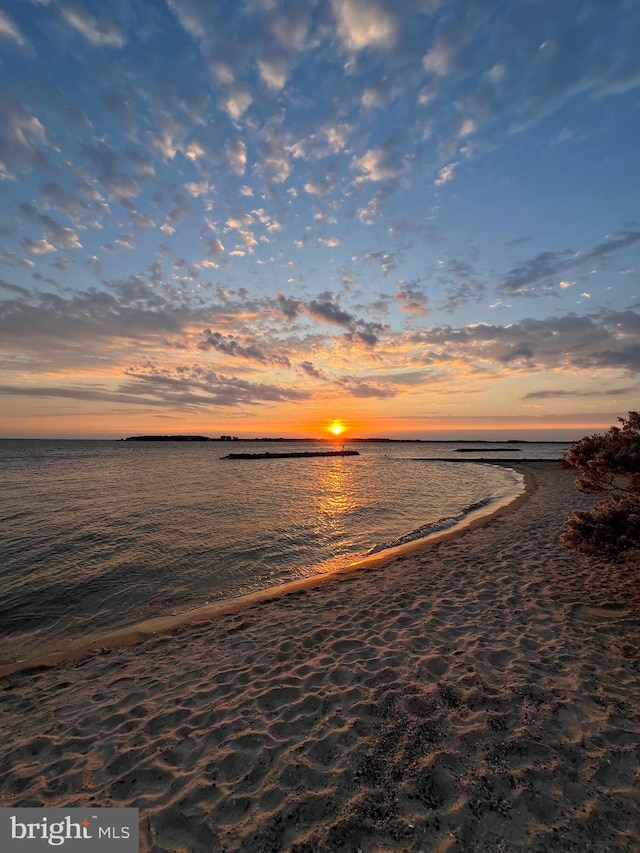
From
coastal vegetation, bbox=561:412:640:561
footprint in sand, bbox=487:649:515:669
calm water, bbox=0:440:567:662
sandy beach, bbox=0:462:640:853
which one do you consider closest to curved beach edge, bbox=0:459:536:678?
sandy beach, bbox=0:462:640:853

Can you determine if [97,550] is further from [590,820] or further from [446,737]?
Result: [590,820]

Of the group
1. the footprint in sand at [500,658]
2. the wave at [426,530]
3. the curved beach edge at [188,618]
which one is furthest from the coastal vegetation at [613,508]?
the wave at [426,530]

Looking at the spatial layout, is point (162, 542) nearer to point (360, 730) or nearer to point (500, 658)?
point (360, 730)

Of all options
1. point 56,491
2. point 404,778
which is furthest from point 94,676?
point 56,491

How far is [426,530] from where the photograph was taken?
18484mm

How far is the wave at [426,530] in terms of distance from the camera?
16078mm

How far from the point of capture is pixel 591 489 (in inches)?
352

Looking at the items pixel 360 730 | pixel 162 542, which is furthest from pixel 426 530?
pixel 360 730

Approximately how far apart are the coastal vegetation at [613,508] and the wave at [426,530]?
8146 mm

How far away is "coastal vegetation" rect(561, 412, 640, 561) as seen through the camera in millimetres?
7883

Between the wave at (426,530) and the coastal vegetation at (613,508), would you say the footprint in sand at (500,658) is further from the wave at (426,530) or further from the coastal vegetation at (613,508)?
the wave at (426,530)

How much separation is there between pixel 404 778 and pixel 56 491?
34.9m

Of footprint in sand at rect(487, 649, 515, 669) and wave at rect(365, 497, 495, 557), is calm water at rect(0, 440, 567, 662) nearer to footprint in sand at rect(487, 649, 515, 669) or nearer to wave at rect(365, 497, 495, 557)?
wave at rect(365, 497, 495, 557)

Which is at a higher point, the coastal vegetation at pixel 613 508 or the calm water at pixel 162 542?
the coastal vegetation at pixel 613 508
